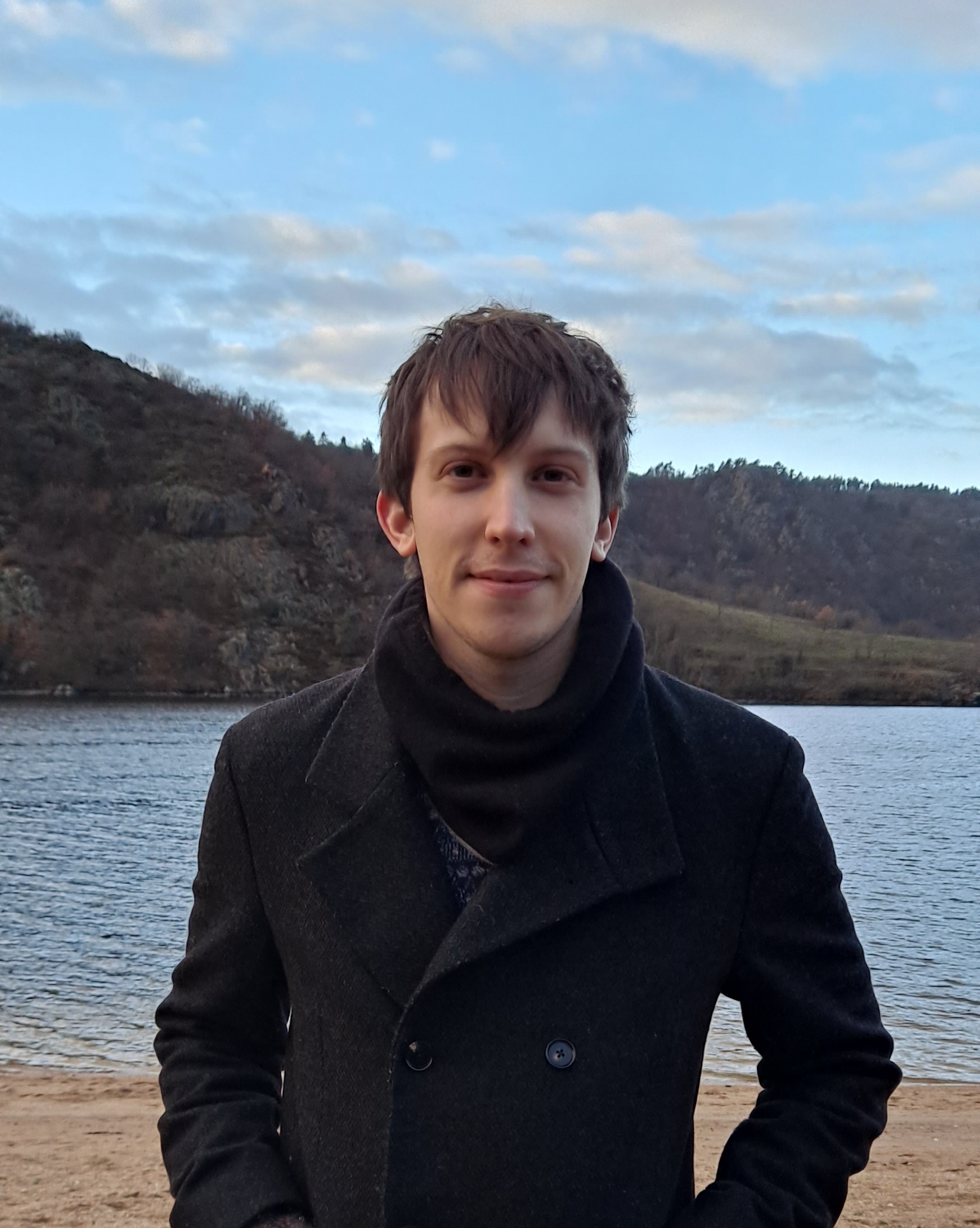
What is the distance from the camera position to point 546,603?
2.03 m

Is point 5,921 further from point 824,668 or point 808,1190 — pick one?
point 824,668

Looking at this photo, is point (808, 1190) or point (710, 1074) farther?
point (710, 1074)

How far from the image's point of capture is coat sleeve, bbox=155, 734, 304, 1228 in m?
2.10

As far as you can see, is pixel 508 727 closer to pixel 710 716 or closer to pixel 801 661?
pixel 710 716

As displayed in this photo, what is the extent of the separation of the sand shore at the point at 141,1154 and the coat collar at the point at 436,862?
479cm

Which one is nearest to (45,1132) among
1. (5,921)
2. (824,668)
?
(5,921)

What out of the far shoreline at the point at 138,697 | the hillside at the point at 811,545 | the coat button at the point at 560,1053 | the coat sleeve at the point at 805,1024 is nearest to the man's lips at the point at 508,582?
the coat sleeve at the point at 805,1024

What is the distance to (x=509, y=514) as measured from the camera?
1.98m

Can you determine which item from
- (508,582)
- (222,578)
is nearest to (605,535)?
(508,582)

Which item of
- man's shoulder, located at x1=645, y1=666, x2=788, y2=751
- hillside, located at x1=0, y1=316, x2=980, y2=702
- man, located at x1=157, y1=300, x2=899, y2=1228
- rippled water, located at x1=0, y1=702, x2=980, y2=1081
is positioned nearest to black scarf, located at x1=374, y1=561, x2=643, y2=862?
man, located at x1=157, y1=300, x2=899, y2=1228

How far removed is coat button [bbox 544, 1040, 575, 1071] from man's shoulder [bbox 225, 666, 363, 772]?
0.72 m

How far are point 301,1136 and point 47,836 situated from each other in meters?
23.0

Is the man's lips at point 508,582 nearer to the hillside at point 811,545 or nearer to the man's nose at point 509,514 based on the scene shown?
the man's nose at point 509,514

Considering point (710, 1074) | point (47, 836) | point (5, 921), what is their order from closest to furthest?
point (710, 1074)
point (5, 921)
point (47, 836)
